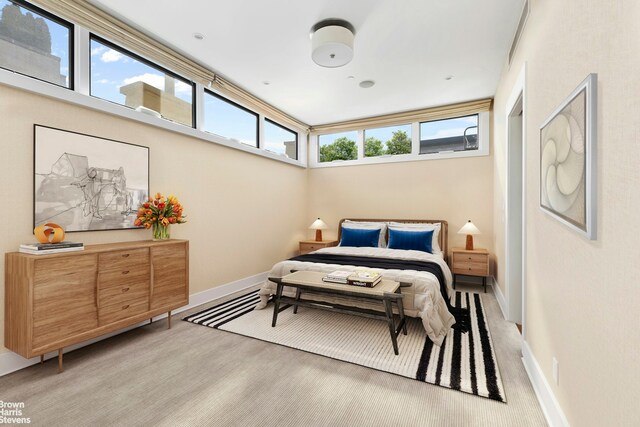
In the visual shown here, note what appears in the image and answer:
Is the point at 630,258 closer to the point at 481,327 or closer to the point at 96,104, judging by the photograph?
the point at 481,327

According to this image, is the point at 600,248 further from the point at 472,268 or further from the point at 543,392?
the point at 472,268

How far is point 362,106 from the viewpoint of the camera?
480 centimetres

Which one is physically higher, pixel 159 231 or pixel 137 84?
pixel 137 84

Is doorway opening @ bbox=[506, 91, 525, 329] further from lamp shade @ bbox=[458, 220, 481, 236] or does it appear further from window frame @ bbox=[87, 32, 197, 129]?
window frame @ bbox=[87, 32, 197, 129]

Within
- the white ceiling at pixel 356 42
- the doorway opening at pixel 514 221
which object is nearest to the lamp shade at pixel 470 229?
the doorway opening at pixel 514 221

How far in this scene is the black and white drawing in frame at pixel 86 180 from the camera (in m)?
2.33

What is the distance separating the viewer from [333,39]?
2.64m

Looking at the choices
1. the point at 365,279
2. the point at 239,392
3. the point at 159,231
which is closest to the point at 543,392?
the point at 365,279

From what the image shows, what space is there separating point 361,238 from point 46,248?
149 inches

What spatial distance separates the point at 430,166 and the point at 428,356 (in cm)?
348

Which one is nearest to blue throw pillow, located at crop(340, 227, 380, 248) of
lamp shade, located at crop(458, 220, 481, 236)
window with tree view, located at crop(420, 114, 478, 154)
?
lamp shade, located at crop(458, 220, 481, 236)

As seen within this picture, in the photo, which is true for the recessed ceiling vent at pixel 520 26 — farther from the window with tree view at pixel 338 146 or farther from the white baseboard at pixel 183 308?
the white baseboard at pixel 183 308

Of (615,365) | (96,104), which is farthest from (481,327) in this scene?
(96,104)

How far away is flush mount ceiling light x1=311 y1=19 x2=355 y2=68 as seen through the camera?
2.65 meters
